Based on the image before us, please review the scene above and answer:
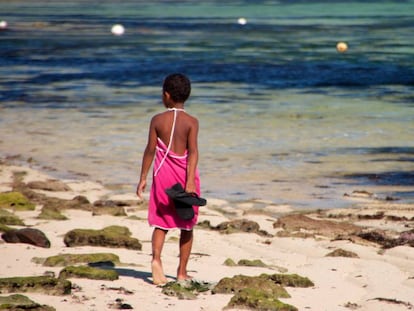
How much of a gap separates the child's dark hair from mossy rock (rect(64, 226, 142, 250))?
7.08 ft

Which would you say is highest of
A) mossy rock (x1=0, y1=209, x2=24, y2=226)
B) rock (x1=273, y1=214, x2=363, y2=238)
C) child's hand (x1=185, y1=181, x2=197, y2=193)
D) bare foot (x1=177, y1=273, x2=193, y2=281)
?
child's hand (x1=185, y1=181, x2=197, y2=193)

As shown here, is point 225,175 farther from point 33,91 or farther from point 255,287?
point 33,91

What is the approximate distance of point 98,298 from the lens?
7.18m

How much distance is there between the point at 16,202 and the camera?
12422 mm

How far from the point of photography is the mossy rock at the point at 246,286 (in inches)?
299

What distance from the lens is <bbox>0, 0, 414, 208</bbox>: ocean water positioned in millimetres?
15617

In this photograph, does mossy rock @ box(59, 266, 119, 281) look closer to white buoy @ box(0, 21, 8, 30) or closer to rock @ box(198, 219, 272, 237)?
rock @ box(198, 219, 272, 237)

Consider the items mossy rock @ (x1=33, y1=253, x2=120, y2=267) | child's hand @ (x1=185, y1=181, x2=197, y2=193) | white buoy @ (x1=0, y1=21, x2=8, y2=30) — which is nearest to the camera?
child's hand @ (x1=185, y1=181, x2=197, y2=193)

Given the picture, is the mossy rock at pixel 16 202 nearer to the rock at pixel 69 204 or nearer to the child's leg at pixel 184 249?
the rock at pixel 69 204

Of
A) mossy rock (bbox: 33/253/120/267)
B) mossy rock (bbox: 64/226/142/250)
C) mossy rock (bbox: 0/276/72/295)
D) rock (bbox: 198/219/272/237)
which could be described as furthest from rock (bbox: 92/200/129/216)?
mossy rock (bbox: 0/276/72/295)

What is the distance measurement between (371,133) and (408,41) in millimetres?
26662

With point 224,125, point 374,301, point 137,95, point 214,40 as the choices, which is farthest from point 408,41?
point 374,301

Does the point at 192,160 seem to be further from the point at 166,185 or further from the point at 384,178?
the point at 384,178

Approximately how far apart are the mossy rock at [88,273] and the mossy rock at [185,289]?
43 cm
